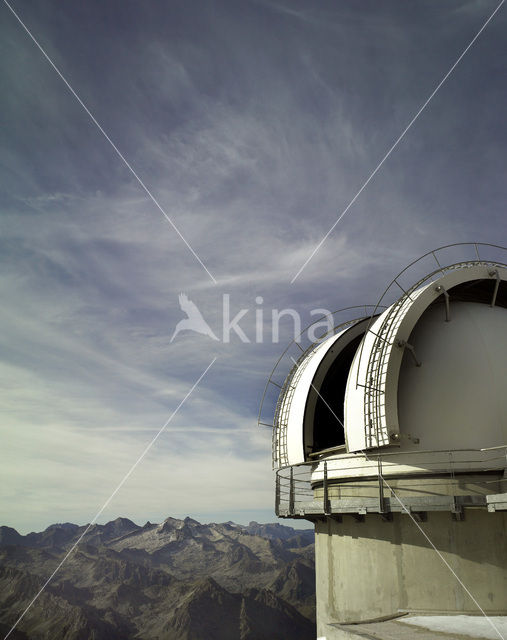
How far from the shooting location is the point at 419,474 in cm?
1053

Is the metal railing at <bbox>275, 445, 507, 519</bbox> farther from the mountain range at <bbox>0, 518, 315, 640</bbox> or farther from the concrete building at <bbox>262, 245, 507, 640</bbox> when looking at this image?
the mountain range at <bbox>0, 518, 315, 640</bbox>

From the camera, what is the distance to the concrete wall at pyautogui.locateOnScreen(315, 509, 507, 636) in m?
9.63

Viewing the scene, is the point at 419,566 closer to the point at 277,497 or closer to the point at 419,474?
the point at 419,474

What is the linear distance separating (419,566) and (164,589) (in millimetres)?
97200

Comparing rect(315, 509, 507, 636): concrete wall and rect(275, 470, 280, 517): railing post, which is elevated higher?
rect(275, 470, 280, 517): railing post

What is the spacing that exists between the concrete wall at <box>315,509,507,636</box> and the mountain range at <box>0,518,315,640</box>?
7348 centimetres

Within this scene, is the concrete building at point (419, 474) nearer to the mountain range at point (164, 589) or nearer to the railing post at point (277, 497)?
the railing post at point (277, 497)

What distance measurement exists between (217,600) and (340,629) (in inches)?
3198

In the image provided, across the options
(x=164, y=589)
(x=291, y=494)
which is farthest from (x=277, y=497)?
(x=164, y=589)

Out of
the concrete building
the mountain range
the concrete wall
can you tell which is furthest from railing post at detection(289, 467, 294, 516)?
the mountain range

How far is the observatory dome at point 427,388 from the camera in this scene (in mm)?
10688

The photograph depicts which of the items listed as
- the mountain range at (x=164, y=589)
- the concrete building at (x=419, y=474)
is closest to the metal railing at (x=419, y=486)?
the concrete building at (x=419, y=474)

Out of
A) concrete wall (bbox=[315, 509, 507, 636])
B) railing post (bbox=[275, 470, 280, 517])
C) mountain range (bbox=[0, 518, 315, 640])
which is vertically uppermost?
railing post (bbox=[275, 470, 280, 517])

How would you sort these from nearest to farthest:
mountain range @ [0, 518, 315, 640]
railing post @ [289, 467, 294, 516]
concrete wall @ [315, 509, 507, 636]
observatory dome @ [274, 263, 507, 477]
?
concrete wall @ [315, 509, 507, 636], observatory dome @ [274, 263, 507, 477], railing post @ [289, 467, 294, 516], mountain range @ [0, 518, 315, 640]
